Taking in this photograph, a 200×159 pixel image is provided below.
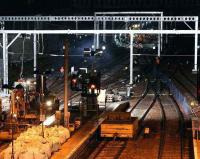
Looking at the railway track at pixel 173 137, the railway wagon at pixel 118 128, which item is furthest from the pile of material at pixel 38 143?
the railway track at pixel 173 137

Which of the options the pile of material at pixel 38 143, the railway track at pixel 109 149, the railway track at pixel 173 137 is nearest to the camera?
the pile of material at pixel 38 143

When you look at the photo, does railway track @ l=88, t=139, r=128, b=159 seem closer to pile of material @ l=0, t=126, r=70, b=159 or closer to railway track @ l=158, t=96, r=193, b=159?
pile of material @ l=0, t=126, r=70, b=159

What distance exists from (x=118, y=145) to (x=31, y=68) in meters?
33.7

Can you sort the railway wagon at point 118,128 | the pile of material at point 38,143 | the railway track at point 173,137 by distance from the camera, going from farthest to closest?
1. the railway wagon at point 118,128
2. the railway track at point 173,137
3. the pile of material at point 38,143

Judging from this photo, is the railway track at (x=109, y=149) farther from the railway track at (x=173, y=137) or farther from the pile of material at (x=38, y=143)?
the railway track at (x=173, y=137)

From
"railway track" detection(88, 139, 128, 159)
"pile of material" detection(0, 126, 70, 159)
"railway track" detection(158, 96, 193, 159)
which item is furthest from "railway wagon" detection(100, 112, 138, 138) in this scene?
"pile of material" detection(0, 126, 70, 159)

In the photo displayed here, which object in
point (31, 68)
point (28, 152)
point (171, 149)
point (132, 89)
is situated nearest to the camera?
point (28, 152)

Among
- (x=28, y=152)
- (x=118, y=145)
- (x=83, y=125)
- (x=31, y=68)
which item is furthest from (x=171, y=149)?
(x=31, y=68)

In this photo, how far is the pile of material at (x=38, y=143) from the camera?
22250mm

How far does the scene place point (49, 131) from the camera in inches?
1067

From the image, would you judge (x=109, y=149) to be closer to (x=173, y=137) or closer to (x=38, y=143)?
(x=173, y=137)

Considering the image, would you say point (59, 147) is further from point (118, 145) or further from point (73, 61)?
point (73, 61)

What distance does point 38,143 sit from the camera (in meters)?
23.5

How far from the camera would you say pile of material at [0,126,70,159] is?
876 inches
